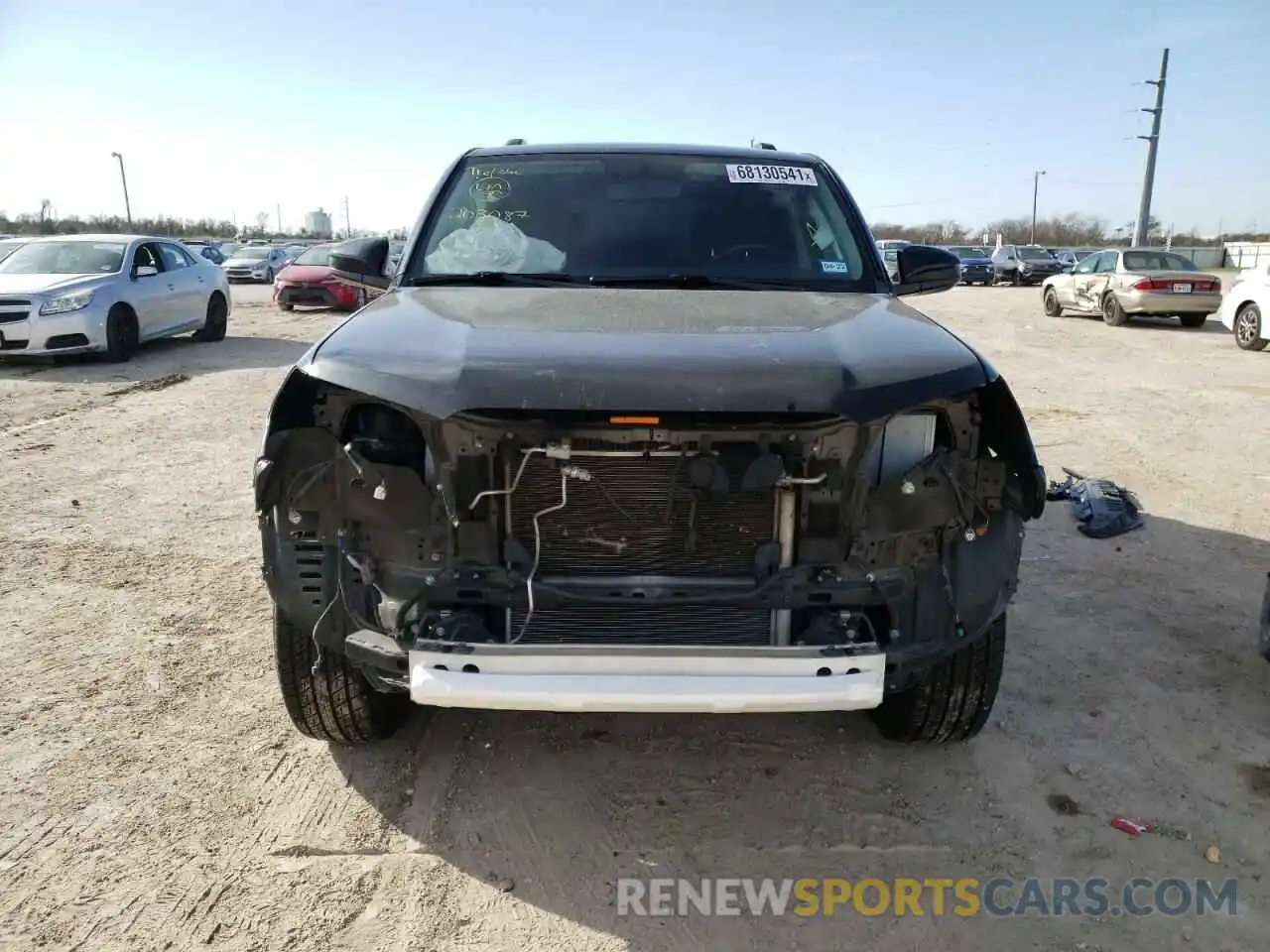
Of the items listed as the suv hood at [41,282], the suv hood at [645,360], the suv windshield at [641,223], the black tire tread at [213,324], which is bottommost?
the black tire tread at [213,324]

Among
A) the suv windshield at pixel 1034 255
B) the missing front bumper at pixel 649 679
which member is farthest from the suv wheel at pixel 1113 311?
the suv windshield at pixel 1034 255

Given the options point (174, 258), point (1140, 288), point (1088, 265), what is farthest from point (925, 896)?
point (1088, 265)

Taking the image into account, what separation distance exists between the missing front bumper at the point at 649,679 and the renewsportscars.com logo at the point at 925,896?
21.0 inches

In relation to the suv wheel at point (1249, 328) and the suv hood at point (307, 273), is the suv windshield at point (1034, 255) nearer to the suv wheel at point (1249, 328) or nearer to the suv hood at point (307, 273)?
the suv wheel at point (1249, 328)

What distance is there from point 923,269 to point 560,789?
263cm

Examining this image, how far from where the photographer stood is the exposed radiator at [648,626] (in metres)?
2.58

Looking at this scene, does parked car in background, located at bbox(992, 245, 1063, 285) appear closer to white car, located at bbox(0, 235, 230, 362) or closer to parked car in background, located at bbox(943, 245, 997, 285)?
parked car in background, located at bbox(943, 245, 997, 285)

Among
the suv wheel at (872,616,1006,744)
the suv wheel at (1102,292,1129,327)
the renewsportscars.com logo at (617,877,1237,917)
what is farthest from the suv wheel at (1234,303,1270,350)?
the renewsportscars.com logo at (617,877,1237,917)

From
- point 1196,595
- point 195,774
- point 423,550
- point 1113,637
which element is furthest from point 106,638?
point 1196,595

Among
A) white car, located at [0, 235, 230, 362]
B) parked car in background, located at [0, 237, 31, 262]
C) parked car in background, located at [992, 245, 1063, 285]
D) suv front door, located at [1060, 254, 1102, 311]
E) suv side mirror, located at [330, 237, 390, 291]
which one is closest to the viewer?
suv side mirror, located at [330, 237, 390, 291]

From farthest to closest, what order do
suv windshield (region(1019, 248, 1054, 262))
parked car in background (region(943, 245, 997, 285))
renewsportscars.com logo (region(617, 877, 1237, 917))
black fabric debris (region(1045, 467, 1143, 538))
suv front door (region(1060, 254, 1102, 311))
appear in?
suv windshield (region(1019, 248, 1054, 262)), parked car in background (region(943, 245, 997, 285)), suv front door (region(1060, 254, 1102, 311)), black fabric debris (region(1045, 467, 1143, 538)), renewsportscars.com logo (region(617, 877, 1237, 917))

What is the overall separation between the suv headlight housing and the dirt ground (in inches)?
290

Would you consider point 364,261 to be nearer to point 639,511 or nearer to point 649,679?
point 639,511

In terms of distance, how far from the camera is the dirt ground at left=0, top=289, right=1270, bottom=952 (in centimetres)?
238
